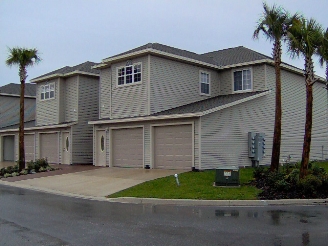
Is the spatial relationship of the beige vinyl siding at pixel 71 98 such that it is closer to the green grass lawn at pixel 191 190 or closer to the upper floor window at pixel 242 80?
the upper floor window at pixel 242 80

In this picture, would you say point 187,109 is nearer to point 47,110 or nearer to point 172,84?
point 172,84

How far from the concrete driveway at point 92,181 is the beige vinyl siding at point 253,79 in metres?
7.71

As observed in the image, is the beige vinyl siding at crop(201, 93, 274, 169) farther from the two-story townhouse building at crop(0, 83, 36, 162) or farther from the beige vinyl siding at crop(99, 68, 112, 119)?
the two-story townhouse building at crop(0, 83, 36, 162)

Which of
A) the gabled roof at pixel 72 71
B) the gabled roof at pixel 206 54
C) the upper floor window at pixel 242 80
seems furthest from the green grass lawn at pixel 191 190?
the gabled roof at pixel 72 71

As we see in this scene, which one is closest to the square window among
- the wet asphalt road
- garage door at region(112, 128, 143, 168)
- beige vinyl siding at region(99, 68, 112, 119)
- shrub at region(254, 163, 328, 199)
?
garage door at region(112, 128, 143, 168)

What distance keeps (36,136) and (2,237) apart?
22.3 metres

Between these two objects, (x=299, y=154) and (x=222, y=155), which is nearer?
(x=222, y=155)

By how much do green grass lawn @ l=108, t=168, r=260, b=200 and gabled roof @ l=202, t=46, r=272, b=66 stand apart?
31.9 ft

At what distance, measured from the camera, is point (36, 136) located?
2878 centimetres

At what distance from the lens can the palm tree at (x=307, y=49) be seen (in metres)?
13.5

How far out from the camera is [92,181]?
17281mm

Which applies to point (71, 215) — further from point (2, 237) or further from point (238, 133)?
point (238, 133)

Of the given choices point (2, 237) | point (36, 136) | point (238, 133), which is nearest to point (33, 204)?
point (2, 237)

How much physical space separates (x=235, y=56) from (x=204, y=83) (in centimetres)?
340
